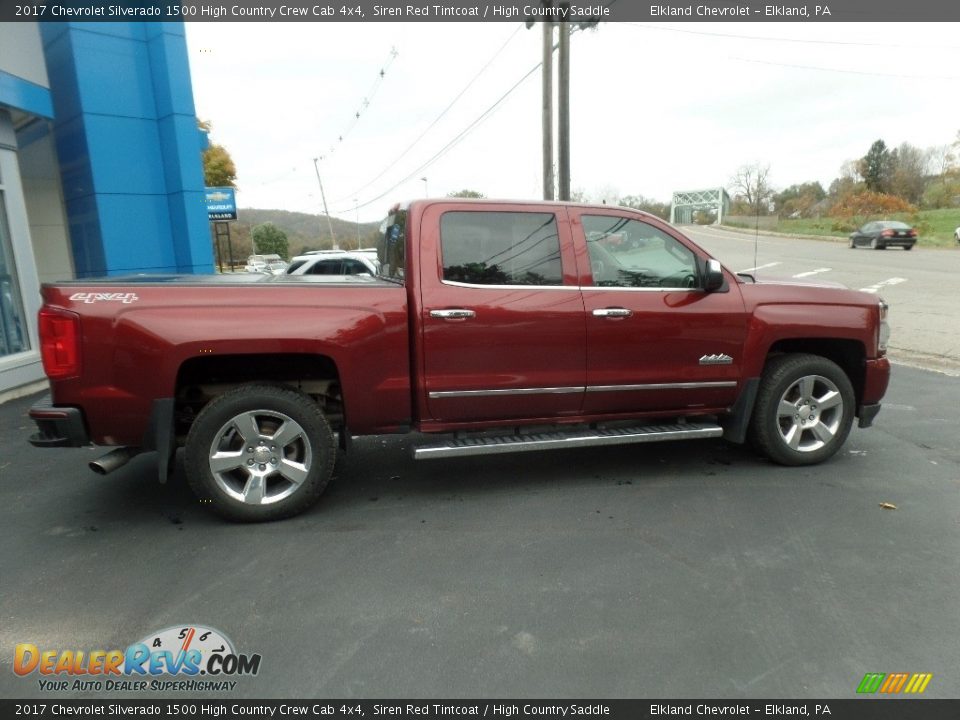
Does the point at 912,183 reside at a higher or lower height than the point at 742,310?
higher

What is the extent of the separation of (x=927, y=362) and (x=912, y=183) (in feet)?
197

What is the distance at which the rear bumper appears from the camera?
11.2ft

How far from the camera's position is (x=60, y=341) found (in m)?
3.37

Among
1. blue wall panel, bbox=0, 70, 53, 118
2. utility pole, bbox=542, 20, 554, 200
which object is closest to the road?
utility pole, bbox=542, 20, 554, 200

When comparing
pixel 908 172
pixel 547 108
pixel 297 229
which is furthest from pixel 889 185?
pixel 297 229

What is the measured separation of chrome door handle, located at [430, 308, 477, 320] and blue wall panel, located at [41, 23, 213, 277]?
8600mm

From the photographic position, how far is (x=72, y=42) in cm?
914

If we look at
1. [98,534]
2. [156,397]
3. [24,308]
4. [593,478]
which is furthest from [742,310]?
[24,308]

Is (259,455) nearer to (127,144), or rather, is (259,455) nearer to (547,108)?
(127,144)

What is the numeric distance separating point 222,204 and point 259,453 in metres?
32.9

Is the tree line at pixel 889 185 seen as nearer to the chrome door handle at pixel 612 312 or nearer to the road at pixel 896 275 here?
the road at pixel 896 275

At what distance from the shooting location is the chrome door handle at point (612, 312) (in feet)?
13.4

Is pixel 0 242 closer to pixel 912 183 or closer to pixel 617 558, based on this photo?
pixel 617 558

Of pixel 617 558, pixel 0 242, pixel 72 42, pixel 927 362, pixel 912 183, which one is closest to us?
pixel 617 558
